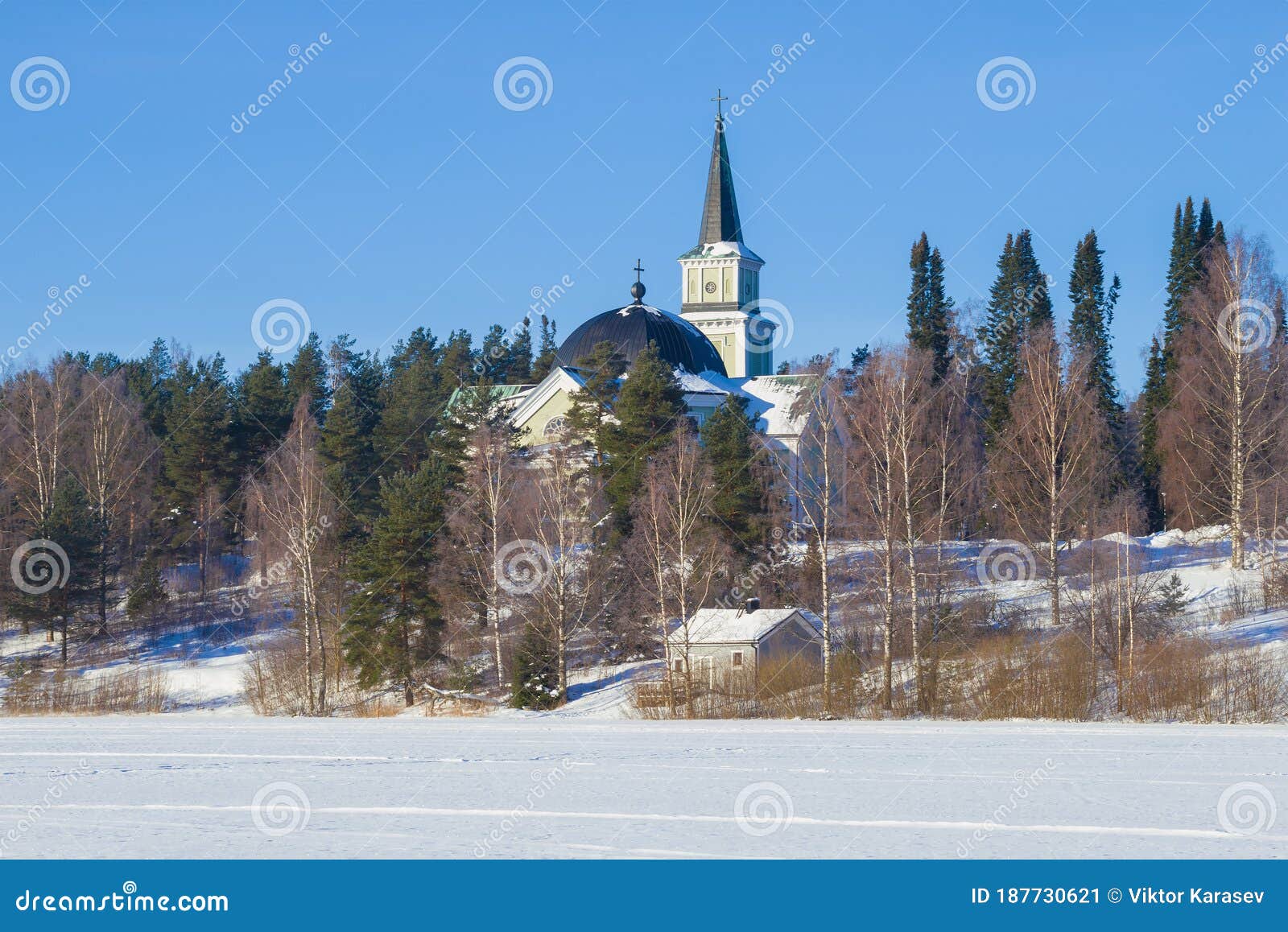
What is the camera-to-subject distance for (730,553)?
37281 millimetres

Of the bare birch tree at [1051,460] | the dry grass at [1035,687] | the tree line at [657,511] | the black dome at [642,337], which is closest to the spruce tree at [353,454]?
the tree line at [657,511]

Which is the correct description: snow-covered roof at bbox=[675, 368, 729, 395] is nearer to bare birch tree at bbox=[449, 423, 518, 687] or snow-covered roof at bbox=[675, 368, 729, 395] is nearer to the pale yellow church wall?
the pale yellow church wall

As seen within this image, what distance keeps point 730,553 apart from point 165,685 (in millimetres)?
15259

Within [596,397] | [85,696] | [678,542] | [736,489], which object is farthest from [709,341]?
[85,696]

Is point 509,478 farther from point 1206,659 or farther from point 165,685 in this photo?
point 1206,659

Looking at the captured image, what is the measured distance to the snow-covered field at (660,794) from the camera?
11.4m

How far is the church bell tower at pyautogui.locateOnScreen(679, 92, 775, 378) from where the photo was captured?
271 ft

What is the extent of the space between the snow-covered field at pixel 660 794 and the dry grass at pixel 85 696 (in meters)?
11.0

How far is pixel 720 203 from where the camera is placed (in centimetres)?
8562

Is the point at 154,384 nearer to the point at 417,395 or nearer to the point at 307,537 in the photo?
the point at 417,395
